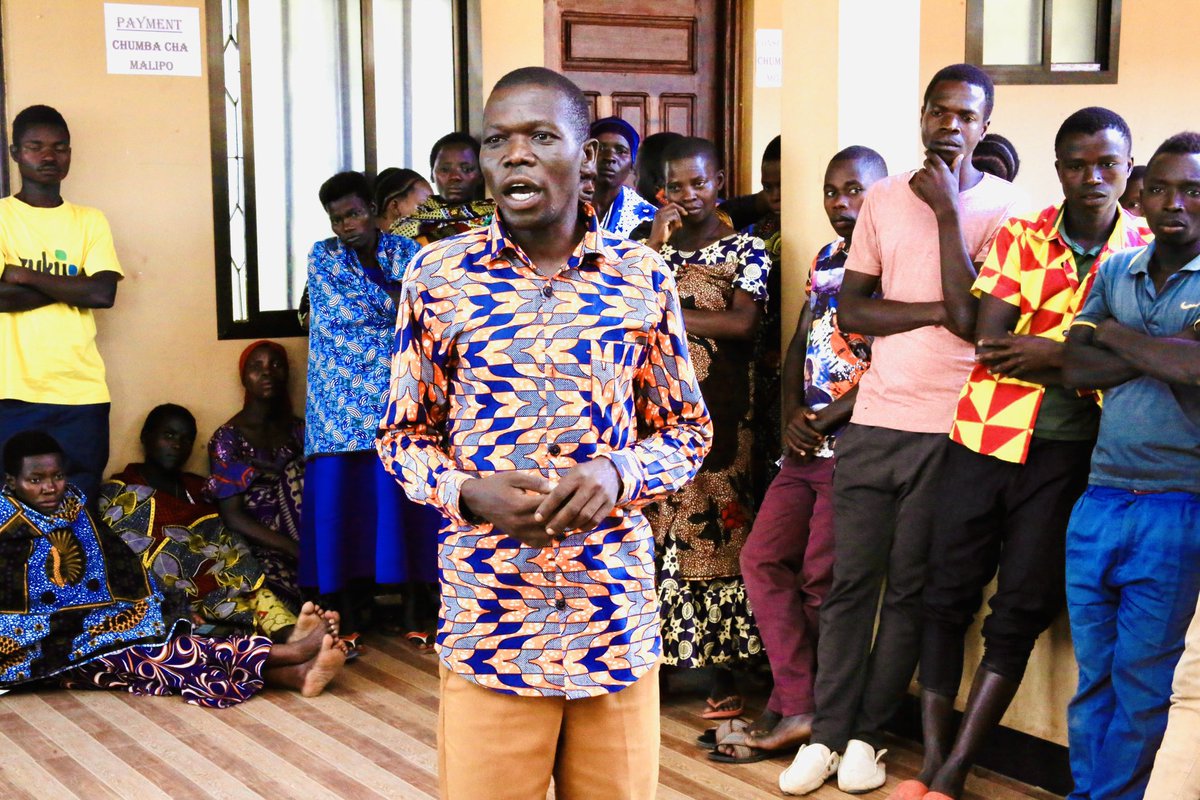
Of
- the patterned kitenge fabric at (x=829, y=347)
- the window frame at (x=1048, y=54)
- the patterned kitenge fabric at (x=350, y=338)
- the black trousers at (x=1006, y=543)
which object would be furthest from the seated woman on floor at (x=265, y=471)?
the window frame at (x=1048, y=54)

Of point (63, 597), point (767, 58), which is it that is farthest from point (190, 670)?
point (767, 58)

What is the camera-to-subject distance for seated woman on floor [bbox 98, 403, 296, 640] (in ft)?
16.8

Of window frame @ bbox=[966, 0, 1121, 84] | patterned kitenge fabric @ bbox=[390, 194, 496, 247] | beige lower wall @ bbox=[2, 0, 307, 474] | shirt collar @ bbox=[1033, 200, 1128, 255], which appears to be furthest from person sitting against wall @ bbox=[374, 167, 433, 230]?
shirt collar @ bbox=[1033, 200, 1128, 255]

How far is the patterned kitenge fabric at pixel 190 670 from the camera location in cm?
454

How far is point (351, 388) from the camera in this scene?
203 inches

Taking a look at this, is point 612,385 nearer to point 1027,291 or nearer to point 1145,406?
point 1145,406

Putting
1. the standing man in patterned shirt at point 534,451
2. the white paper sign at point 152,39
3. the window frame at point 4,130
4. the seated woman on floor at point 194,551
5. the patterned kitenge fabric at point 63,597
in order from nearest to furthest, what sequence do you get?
the standing man in patterned shirt at point 534,451 → the patterned kitenge fabric at point 63,597 → the seated woman on floor at point 194,551 → the window frame at point 4,130 → the white paper sign at point 152,39

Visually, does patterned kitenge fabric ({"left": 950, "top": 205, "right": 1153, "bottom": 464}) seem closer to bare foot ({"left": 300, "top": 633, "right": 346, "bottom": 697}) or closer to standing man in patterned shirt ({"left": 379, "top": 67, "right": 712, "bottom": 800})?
standing man in patterned shirt ({"left": 379, "top": 67, "right": 712, "bottom": 800})

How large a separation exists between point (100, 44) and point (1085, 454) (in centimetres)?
419

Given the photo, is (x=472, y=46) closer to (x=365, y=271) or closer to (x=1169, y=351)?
(x=365, y=271)

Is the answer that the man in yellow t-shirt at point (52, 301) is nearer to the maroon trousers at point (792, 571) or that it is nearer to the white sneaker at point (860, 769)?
the maroon trousers at point (792, 571)

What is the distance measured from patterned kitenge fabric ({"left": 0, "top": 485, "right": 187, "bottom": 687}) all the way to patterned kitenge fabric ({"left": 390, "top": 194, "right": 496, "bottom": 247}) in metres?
1.55

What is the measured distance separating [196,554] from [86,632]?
622mm

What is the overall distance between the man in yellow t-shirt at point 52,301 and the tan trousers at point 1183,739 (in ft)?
12.7
